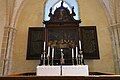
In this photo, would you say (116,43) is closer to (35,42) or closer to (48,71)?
(35,42)

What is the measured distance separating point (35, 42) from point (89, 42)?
97.0 inches

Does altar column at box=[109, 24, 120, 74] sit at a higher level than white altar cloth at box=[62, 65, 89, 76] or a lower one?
higher

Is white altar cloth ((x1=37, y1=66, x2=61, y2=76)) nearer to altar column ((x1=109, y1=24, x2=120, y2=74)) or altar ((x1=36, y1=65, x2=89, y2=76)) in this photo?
altar ((x1=36, y1=65, x2=89, y2=76))

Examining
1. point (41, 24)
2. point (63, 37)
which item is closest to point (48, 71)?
point (63, 37)

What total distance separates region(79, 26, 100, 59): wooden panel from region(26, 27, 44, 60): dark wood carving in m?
1.86

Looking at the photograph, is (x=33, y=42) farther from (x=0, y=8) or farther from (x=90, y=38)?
(x=90, y=38)

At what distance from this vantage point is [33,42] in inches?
341

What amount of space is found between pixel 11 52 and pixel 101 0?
529 cm

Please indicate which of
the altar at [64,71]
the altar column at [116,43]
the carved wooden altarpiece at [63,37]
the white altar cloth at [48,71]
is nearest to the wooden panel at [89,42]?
the carved wooden altarpiece at [63,37]

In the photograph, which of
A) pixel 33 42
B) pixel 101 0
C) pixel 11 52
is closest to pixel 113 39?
pixel 101 0

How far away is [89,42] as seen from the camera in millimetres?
8672

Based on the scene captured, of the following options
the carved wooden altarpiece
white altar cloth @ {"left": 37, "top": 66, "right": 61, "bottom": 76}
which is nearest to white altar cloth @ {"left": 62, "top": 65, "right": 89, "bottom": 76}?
white altar cloth @ {"left": 37, "top": 66, "right": 61, "bottom": 76}

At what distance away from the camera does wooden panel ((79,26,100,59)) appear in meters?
8.41

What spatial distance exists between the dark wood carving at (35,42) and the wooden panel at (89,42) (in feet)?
6.12
